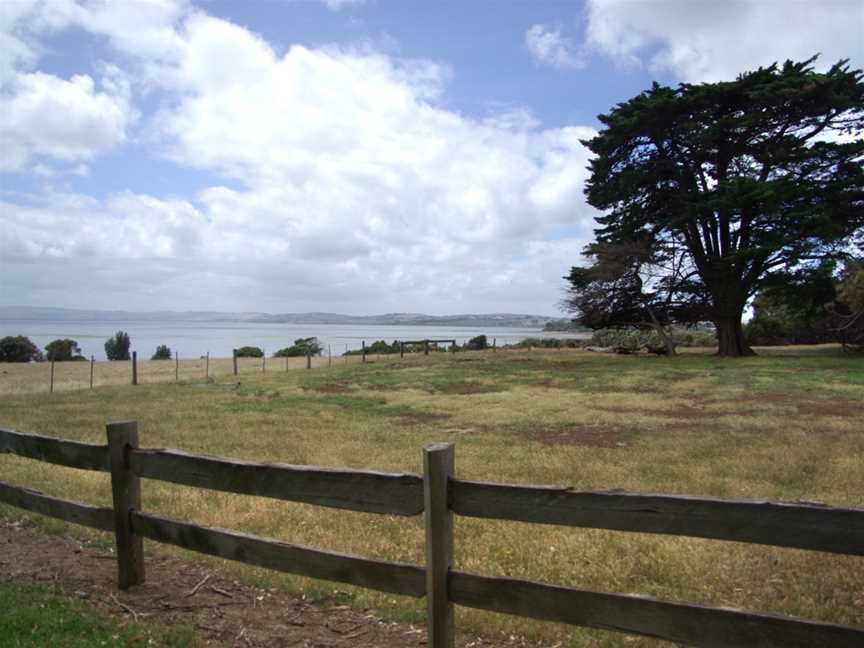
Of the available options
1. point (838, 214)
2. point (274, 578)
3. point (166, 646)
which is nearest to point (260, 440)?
point (274, 578)

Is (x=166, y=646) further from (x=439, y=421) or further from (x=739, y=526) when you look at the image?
(x=439, y=421)

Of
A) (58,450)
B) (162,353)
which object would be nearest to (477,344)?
(162,353)

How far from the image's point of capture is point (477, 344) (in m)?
57.5

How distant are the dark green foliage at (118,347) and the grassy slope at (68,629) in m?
54.4

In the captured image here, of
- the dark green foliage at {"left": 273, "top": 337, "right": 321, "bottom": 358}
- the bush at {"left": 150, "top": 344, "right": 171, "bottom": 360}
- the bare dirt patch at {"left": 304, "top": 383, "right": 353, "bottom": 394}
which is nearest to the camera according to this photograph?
the bare dirt patch at {"left": 304, "top": 383, "right": 353, "bottom": 394}

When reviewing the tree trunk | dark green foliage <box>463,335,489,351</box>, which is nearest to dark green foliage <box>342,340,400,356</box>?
dark green foliage <box>463,335,489,351</box>

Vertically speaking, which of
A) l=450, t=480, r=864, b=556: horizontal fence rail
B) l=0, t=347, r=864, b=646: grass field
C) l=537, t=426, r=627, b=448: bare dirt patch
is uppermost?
l=450, t=480, r=864, b=556: horizontal fence rail

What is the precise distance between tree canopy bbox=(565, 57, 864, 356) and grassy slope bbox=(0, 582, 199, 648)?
35826 mm

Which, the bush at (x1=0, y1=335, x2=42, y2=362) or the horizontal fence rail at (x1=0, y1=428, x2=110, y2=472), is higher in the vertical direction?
the bush at (x1=0, y1=335, x2=42, y2=362)

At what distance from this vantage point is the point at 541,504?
337 centimetres

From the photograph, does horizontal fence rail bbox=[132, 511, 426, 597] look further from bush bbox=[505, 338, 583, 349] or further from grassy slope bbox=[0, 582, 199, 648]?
bush bbox=[505, 338, 583, 349]

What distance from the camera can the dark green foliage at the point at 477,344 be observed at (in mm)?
56494

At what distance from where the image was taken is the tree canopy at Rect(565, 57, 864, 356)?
34.7 metres

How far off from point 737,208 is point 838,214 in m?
5.11
